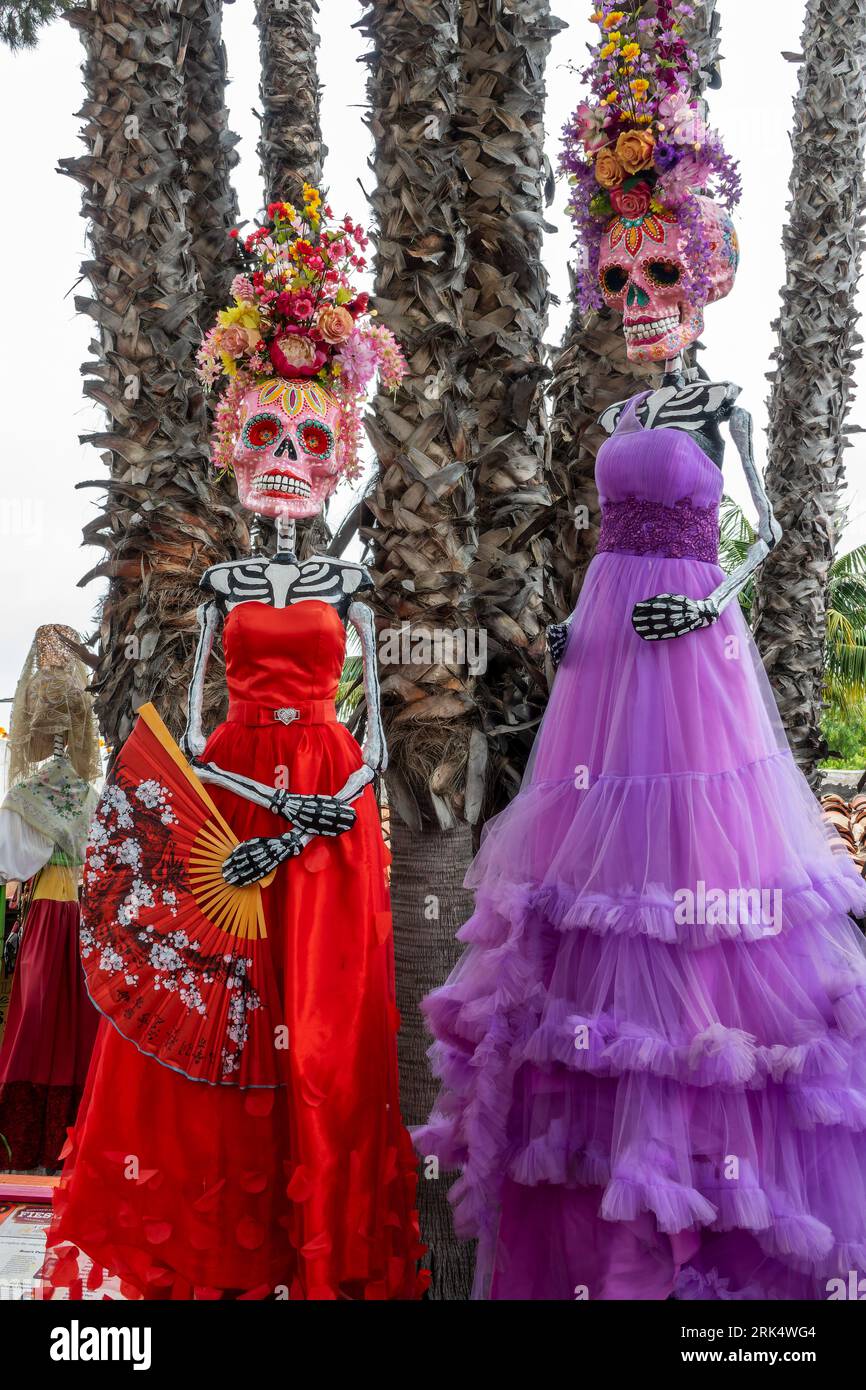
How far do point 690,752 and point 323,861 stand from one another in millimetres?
1165

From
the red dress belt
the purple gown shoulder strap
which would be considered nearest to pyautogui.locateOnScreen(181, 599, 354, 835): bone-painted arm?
the red dress belt

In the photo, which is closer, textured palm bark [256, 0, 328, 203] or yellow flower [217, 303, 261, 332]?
yellow flower [217, 303, 261, 332]

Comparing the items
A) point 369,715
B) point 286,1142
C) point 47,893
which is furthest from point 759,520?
point 47,893

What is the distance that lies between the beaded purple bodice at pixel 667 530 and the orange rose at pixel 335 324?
109 centimetres

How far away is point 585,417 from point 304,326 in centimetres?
128

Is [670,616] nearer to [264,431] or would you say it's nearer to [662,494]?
[662,494]

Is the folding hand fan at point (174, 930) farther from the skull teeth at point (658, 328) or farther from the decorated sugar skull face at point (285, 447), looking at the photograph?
the skull teeth at point (658, 328)

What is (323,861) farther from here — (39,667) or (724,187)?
(39,667)

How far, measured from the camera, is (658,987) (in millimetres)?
3121

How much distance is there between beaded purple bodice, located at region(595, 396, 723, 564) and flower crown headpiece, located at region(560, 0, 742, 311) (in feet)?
1.70

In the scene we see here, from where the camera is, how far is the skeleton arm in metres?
3.53

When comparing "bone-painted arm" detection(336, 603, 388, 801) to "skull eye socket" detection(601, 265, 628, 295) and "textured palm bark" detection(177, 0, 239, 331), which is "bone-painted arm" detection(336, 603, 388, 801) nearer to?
"skull eye socket" detection(601, 265, 628, 295)

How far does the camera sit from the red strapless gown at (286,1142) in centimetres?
341
